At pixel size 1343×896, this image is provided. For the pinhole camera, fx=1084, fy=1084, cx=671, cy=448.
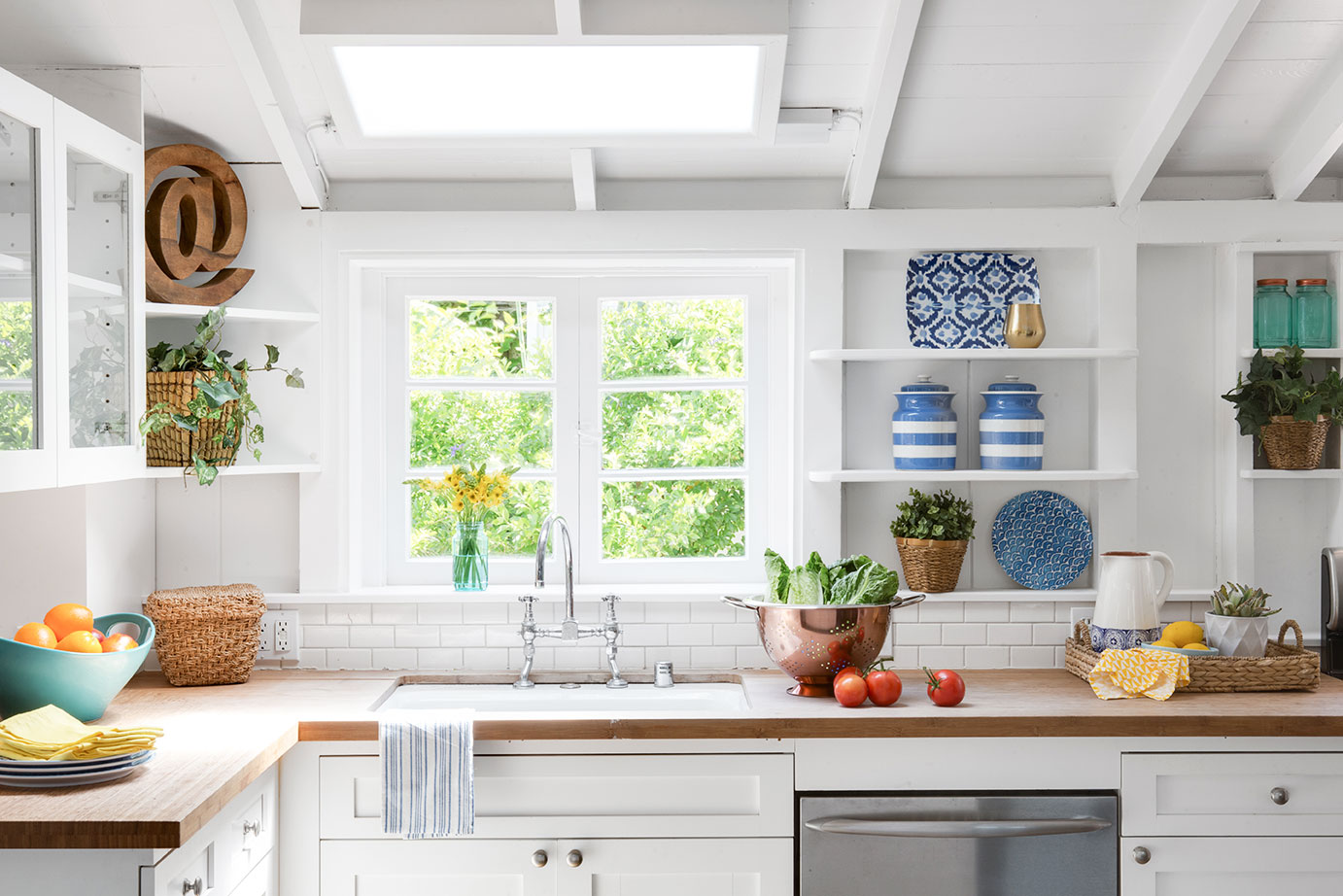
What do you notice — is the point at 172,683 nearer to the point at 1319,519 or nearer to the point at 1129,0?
the point at 1129,0

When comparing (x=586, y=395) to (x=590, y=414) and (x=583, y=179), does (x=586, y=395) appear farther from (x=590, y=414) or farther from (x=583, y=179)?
(x=583, y=179)

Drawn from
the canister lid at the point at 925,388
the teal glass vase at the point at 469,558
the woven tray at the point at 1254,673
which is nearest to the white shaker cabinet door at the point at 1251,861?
the woven tray at the point at 1254,673

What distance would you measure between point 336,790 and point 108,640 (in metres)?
0.56

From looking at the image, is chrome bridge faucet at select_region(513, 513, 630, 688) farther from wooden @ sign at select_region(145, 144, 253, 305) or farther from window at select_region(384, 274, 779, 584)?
wooden @ sign at select_region(145, 144, 253, 305)

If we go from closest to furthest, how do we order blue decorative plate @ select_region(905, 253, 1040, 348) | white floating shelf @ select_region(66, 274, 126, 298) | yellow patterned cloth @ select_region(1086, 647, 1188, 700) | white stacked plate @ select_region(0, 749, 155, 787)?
1. white stacked plate @ select_region(0, 749, 155, 787)
2. white floating shelf @ select_region(66, 274, 126, 298)
3. yellow patterned cloth @ select_region(1086, 647, 1188, 700)
4. blue decorative plate @ select_region(905, 253, 1040, 348)

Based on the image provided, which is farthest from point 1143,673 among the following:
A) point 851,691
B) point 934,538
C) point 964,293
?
point 964,293

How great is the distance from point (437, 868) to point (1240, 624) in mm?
1924

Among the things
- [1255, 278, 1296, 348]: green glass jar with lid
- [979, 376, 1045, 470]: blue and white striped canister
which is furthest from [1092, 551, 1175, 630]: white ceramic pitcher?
[1255, 278, 1296, 348]: green glass jar with lid

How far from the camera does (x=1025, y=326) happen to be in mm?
2734

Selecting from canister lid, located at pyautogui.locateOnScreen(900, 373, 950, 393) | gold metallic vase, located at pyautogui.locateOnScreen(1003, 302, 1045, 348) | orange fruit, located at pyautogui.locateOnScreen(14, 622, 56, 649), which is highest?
gold metallic vase, located at pyautogui.locateOnScreen(1003, 302, 1045, 348)

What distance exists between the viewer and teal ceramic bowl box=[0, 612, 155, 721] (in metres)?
2.07

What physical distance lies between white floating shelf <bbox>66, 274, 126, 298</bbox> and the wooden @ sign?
228 millimetres

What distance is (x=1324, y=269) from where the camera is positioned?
2.88m

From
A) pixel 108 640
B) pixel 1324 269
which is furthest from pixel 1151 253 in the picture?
pixel 108 640
